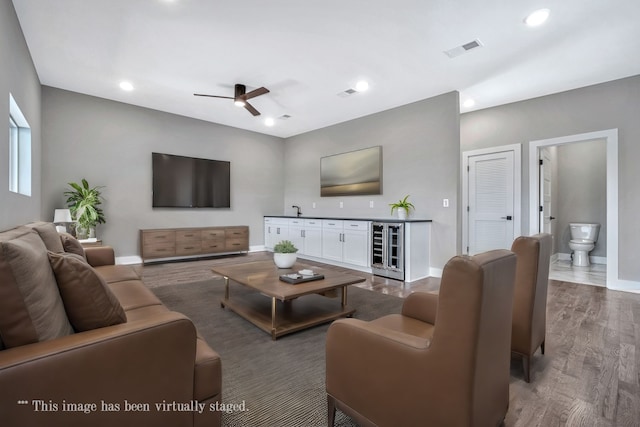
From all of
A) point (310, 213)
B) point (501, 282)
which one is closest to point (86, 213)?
point (310, 213)

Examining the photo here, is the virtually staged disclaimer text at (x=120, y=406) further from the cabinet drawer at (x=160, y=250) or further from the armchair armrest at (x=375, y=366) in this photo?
the cabinet drawer at (x=160, y=250)

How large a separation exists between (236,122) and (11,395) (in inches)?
235

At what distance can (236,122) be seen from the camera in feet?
20.5

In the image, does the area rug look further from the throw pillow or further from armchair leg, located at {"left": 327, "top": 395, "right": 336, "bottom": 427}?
the throw pillow

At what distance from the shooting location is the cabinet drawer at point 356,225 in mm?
4855

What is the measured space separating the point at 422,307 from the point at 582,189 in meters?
6.35

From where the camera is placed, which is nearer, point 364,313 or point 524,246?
point 524,246

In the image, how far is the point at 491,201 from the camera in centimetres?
502

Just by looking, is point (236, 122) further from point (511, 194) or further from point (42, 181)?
point (511, 194)

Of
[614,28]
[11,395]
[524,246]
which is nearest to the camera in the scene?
[11,395]

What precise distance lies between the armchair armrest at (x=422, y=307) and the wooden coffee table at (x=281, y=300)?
0.82 meters

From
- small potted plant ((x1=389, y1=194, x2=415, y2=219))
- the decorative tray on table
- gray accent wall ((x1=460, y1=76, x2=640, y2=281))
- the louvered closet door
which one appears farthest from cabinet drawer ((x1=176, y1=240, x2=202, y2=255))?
gray accent wall ((x1=460, y1=76, x2=640, y2=281))

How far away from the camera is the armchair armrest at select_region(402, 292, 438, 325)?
1719mm

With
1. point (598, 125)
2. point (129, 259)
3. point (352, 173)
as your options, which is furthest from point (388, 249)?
point (129, 259)
